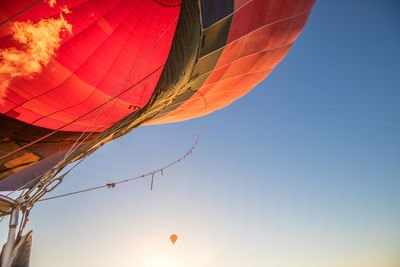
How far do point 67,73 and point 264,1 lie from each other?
10.0ft

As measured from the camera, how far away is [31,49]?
131 inches

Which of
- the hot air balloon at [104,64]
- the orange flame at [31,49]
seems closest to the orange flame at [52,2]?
the hot air balloon at [104,64]

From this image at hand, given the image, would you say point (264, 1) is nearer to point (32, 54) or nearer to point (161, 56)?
point (161, 56)

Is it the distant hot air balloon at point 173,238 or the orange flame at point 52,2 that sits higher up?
the orange flame at point 52,2

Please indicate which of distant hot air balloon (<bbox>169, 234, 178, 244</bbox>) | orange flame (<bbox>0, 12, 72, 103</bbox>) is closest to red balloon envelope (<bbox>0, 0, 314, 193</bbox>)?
orange flame (<bbox>0, 12, 72, 103</bbox>)

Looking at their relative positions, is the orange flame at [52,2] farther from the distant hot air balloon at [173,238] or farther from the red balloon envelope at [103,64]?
the distant hot air balloon at [173,238]

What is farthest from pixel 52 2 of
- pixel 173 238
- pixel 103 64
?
pixel 173 238

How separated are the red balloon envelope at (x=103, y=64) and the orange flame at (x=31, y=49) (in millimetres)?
12

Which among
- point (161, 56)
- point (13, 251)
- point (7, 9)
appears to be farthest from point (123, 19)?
point (13, 251)

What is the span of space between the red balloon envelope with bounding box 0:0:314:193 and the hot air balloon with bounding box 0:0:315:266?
14 millimetres

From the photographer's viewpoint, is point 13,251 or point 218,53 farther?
point 218,53

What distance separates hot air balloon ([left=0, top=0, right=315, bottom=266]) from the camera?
3.17m

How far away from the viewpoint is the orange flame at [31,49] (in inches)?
129

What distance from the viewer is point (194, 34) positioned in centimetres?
238
